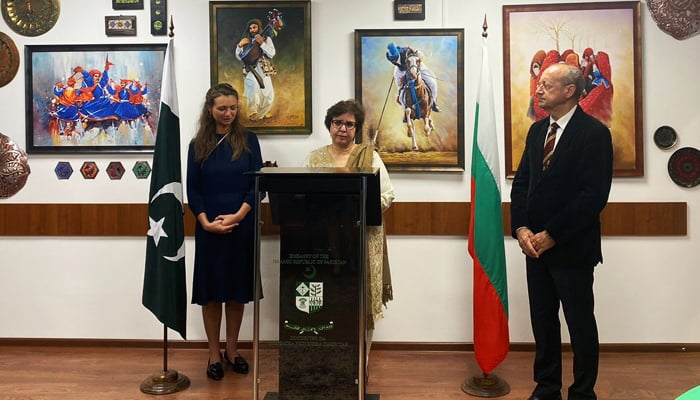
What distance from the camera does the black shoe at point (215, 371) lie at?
10.1 feet

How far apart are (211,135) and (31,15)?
151 cm

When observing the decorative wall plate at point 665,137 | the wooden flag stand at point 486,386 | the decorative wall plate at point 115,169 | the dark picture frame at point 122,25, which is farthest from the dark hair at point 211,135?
the decorative wall plate at point 665,137

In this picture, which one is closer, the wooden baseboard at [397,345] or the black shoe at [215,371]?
the black shoe at [215,371]

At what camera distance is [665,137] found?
135 inches

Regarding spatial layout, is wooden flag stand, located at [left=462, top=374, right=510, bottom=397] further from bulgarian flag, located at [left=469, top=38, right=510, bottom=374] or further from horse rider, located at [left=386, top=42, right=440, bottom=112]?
horse rider, located at [left=386, top=42, right=440, bottom=112]

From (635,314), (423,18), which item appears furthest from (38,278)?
(635,314)

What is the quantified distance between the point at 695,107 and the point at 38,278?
13.4 ft

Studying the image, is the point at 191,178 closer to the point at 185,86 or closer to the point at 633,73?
the point at 185,86

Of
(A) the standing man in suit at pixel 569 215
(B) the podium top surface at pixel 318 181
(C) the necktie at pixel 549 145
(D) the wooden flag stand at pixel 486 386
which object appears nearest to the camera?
(B) the podium top surface at pixel 318 181

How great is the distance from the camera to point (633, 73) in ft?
11.2

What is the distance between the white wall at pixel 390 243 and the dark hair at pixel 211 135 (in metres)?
0.44

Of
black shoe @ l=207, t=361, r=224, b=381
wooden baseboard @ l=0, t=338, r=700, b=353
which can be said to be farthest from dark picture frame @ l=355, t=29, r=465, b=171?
black shoe @ l=207, t=361, r=224, b=381

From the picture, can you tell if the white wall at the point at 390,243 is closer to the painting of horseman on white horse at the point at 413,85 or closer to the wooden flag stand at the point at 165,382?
the painting of horseman on white horse at the point at 413,85

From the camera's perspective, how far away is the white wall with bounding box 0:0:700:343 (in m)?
3.45
